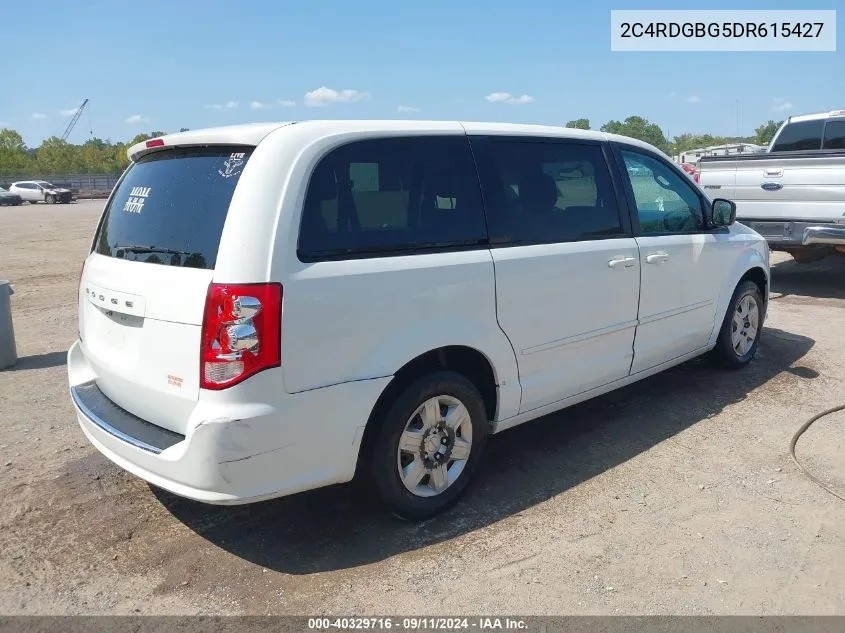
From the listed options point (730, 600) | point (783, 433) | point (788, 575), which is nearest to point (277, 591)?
point (730, 600)

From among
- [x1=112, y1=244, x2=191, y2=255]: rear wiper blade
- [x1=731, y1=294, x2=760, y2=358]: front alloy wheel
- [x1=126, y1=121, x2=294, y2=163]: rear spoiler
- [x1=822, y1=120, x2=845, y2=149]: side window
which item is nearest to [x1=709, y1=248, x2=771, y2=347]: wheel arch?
[x1=731, y1=294, x2=760, y2=358]: front alloy wheel

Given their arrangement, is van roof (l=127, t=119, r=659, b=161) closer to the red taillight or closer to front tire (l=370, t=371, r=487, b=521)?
the red taillight

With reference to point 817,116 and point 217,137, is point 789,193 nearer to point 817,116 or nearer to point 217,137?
point 817,116

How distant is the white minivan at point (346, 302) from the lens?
2.89m

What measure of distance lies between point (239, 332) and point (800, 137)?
38.2ft

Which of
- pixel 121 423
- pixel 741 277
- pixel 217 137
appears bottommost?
pixel 121 423

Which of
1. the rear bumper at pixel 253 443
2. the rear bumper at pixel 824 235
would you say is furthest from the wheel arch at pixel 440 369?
the rear bumper at pixel 824 235

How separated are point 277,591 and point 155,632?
0.50 metres

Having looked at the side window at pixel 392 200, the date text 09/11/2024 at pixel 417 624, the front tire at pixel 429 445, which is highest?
the side window at pixel 392 200

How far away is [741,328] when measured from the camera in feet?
19.4

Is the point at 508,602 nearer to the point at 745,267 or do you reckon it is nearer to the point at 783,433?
the point at 783,433

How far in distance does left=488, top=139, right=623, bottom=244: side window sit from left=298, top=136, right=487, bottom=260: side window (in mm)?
191

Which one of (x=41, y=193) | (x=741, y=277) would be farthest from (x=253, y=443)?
(x=41, y=193)

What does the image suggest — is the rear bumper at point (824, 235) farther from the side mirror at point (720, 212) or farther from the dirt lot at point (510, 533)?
the dirt lot at point (510, 533)
